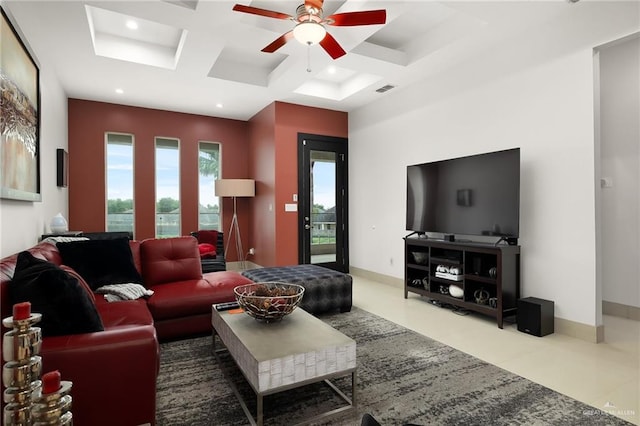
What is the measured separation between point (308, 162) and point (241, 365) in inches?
173

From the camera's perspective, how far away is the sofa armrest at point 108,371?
148 cm

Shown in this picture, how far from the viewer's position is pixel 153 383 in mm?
1615

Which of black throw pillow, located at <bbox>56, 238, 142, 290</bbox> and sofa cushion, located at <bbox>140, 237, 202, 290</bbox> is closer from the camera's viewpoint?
black throw pillow, located at <bbox>56, 238, 142, 290</bbox>

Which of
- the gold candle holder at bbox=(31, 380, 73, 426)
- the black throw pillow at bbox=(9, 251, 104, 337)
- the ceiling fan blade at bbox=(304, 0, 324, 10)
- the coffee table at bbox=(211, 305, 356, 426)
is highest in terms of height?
the ceiling fan blade at bbox=(304, 0, 324, 10)

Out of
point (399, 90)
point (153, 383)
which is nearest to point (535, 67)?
point (399, 90)

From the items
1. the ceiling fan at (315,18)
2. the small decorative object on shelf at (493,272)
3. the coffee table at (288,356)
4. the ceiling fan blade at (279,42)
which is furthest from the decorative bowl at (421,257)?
the ceiling fan blade at (279,42)

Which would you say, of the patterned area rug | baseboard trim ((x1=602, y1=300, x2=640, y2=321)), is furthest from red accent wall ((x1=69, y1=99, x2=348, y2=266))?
baseboard trim ((x1=602, y1=300, x2=640, y2=321))

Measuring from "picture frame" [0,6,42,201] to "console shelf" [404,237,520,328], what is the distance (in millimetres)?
4024

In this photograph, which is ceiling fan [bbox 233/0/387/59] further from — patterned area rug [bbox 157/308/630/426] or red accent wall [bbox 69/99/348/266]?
red accent wall [bbox 69/99/348/266]

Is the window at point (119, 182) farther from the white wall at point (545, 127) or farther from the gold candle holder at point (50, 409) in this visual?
the gold candle holder at point (50, 409)

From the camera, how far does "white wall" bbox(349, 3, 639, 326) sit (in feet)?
10.1

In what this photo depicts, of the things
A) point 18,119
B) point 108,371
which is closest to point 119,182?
point 18,119

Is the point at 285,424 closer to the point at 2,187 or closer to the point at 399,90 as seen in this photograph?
the point at 2,187

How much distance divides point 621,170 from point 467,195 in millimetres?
1615
